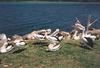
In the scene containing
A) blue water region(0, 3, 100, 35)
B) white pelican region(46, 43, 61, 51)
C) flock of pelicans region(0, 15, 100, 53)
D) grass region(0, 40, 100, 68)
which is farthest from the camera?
blue water region(0, 3, 100, 35)

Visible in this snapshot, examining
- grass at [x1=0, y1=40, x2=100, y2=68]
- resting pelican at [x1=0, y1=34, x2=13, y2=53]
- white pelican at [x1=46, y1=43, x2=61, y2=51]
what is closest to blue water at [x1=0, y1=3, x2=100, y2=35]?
resting pelican at [x1=0, y1=34, x2=13, y2=53]

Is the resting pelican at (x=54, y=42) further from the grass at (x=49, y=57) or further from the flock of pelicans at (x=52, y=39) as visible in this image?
the grass at (x=49, y=57)

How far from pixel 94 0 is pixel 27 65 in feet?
384

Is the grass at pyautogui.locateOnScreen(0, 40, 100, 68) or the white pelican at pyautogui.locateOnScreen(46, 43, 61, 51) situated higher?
the white pelican at pyautogui.locateOnScreen(46, 43, 61, 51)

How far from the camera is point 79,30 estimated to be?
26781 mm

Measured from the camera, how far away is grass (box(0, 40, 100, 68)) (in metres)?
17.8

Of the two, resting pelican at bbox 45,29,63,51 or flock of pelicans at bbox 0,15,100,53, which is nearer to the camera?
resting pelican at bbox 45,29,63,51

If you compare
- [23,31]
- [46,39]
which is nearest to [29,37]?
[46,39]

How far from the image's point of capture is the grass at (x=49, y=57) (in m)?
17.8

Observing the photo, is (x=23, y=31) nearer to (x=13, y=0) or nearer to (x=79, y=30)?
(x=79, y=30)

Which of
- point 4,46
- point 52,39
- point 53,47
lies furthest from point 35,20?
point 53,47

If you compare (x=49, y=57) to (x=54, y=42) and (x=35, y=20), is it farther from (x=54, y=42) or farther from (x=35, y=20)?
(x=35, y=20)

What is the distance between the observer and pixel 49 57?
19.0 m

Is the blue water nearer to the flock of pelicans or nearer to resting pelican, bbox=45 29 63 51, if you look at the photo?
the flock of pelicans
